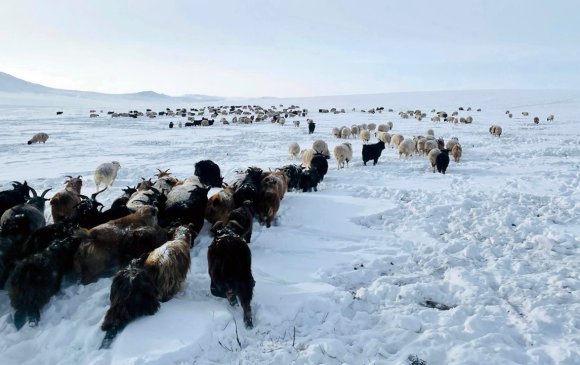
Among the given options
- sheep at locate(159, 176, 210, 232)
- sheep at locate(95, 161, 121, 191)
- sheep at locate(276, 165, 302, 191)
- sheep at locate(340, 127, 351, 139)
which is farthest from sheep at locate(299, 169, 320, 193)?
sheep at locate(340, 127, 351, 139)

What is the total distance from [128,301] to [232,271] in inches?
46.1

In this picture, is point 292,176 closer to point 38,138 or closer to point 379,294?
point 379,294

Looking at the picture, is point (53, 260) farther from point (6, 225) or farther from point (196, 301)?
point (196, 301)

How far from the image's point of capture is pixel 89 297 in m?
5.29

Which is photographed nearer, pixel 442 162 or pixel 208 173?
pixel 208 173

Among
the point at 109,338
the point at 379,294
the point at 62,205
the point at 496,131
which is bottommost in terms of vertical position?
the point at 109,338

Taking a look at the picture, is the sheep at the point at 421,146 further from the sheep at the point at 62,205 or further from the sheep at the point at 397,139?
the sheep at the point at 62,205

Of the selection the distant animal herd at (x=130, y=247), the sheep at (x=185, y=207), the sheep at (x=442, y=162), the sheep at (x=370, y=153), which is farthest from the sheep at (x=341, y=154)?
the sheep at (x=185, y=207)

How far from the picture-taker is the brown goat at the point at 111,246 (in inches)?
219

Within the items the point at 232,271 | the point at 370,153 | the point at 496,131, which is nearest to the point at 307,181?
the point at 370,153

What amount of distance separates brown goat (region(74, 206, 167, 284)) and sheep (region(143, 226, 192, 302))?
0.64 m

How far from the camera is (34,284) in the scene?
4.98 metres

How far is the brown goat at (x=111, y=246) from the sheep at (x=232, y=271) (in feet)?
4.13

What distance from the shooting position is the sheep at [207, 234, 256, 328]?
4816 mm
